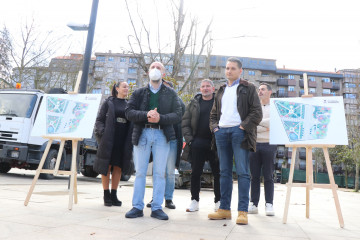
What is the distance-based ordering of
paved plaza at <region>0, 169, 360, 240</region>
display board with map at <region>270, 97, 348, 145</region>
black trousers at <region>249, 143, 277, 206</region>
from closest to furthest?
paved plaza at <region>0, 169, 360, 240</region> < display board with map at <region>270, 97, 348, 145</region> < black trousers at <region>249, 143, 277, 206</region>

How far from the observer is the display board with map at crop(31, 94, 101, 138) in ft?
16.0

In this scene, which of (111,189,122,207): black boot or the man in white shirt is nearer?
the man in white shirt

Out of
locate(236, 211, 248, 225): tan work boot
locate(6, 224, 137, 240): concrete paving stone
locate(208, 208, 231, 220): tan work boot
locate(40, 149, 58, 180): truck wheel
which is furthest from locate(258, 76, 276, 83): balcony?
locate(6, 224, 137, 240): concrete paving stone

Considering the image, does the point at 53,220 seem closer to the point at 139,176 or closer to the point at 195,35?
the point at 139,176

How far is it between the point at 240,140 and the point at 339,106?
4.95 ft

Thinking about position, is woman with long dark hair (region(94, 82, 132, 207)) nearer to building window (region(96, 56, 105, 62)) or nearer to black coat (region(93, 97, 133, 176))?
black coat (region(93, 97, 133, 176))

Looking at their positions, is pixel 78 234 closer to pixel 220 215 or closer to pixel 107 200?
pixel 220 215

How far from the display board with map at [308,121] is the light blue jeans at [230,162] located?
627mm

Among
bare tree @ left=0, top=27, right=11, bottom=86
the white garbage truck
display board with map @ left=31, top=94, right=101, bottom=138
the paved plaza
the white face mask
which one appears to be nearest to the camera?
the paved plaza

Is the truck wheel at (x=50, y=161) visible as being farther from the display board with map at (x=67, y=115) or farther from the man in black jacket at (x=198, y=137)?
the man in black jacket at (x=198, y=137)

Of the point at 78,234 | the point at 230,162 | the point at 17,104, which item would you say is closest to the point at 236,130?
the point at 230,162

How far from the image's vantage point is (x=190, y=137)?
4980mm

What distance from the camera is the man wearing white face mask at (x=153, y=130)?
409cm

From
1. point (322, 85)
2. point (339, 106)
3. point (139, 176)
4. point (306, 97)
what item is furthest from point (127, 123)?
point (322, 85)
